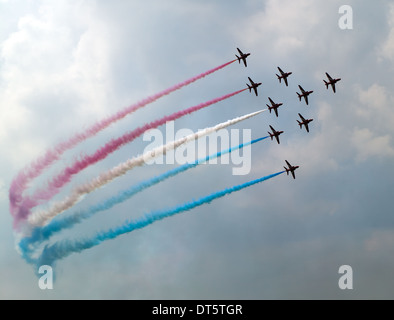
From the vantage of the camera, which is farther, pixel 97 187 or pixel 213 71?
pixel 213 71

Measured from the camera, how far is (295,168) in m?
96.3

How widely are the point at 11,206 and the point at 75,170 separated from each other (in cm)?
1227

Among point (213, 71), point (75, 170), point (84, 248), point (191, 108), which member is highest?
point (213, 71)

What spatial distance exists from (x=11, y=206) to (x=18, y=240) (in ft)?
18.5

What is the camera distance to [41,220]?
7556 centimetres
